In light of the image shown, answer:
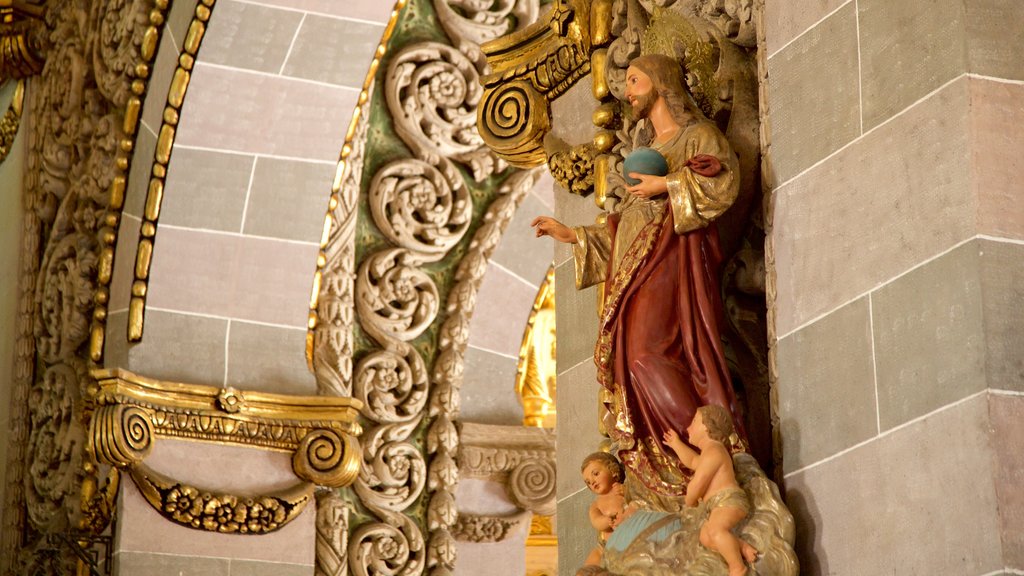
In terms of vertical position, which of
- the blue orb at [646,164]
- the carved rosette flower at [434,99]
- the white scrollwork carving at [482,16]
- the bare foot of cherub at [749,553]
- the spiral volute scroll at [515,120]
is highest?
the white scrollwork carving at [482,16]

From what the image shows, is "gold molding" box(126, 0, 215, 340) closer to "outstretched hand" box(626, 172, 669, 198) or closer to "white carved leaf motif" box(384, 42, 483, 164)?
"white carved leaf motif" box(384, 42, 483, 164)

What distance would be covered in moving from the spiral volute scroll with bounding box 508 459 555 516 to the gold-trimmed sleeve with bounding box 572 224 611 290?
11.6 ft

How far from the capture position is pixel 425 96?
7.87 metres

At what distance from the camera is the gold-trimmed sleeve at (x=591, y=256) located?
4645 millimetres

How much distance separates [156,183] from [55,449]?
1285 millimetres

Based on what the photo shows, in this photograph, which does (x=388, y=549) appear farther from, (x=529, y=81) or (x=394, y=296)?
(x=529, y=81)

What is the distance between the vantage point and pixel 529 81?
18.3 ft

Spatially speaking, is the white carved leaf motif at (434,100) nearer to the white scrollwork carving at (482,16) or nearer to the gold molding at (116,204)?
the white scrollwork carving at (482,16)

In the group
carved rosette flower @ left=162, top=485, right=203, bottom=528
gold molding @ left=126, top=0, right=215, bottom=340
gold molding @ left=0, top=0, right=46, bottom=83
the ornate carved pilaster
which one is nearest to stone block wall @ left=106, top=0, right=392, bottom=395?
gold molding @ left=126, top=0, right=215, bottom=340

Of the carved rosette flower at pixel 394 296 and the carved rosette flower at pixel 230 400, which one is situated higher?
the carved rosette flower at pixel 394 296

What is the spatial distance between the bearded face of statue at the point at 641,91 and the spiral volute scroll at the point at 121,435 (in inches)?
129

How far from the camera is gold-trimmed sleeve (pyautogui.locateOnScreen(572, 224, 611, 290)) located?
15.2 ft

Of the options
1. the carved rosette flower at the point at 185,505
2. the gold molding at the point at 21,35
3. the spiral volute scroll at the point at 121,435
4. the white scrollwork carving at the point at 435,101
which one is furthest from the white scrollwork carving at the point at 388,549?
the gold molding at the point at 21,35

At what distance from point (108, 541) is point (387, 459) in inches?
49.5
